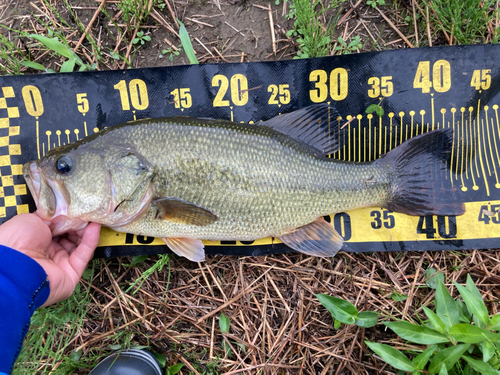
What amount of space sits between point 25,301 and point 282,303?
192cm

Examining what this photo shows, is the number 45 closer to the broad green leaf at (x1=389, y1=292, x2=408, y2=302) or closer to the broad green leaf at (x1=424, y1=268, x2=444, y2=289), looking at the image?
the broad green leaf at (x1=424, y1=268, x2=444, y2=289)

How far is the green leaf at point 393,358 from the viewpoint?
82.7 inches

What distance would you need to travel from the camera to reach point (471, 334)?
196 centimetres

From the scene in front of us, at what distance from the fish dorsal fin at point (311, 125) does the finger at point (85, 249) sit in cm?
167

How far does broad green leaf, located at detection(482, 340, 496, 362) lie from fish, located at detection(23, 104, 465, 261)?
1.02 metres

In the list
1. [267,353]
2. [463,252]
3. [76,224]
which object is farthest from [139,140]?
[463,252]

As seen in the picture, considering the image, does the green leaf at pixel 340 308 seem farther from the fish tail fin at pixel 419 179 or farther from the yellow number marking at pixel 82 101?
the yellow number marking at pixel 82 101

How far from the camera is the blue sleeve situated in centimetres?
193

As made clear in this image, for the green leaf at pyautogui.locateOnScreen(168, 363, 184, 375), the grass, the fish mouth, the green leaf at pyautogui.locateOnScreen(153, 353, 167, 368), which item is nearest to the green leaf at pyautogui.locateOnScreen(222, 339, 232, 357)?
the grass

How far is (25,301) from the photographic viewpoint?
2037 millimetres

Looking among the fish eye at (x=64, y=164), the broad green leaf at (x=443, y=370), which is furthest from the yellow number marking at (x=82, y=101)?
the broad green leaf at (x=443, y=370)

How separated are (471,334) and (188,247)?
6.88 feet

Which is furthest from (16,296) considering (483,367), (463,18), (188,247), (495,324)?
(463,18)

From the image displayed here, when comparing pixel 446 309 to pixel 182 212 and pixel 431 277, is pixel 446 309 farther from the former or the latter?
pixel 182 212
